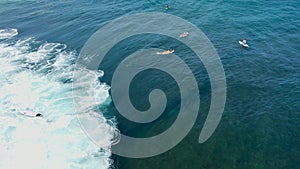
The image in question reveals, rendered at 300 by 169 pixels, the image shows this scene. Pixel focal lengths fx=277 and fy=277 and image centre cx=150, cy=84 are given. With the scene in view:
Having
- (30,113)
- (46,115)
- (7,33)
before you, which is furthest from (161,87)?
(7,33)

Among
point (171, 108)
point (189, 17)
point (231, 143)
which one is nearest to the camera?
point (231, 143)

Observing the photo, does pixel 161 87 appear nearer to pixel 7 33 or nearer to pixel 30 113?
pixel 30 113

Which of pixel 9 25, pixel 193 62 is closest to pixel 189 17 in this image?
pixel 193 62

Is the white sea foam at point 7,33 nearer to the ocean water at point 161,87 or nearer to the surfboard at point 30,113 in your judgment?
the ocean water at point 161,87

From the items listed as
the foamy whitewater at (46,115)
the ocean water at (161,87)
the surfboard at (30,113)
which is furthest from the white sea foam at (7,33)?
the surfboard at (30,113)

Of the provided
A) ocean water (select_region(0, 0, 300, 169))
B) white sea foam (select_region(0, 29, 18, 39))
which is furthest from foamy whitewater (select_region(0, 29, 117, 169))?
white sea foam (select_region(0, 29, 18, 39))

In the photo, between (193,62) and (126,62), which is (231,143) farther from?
(126,62)
